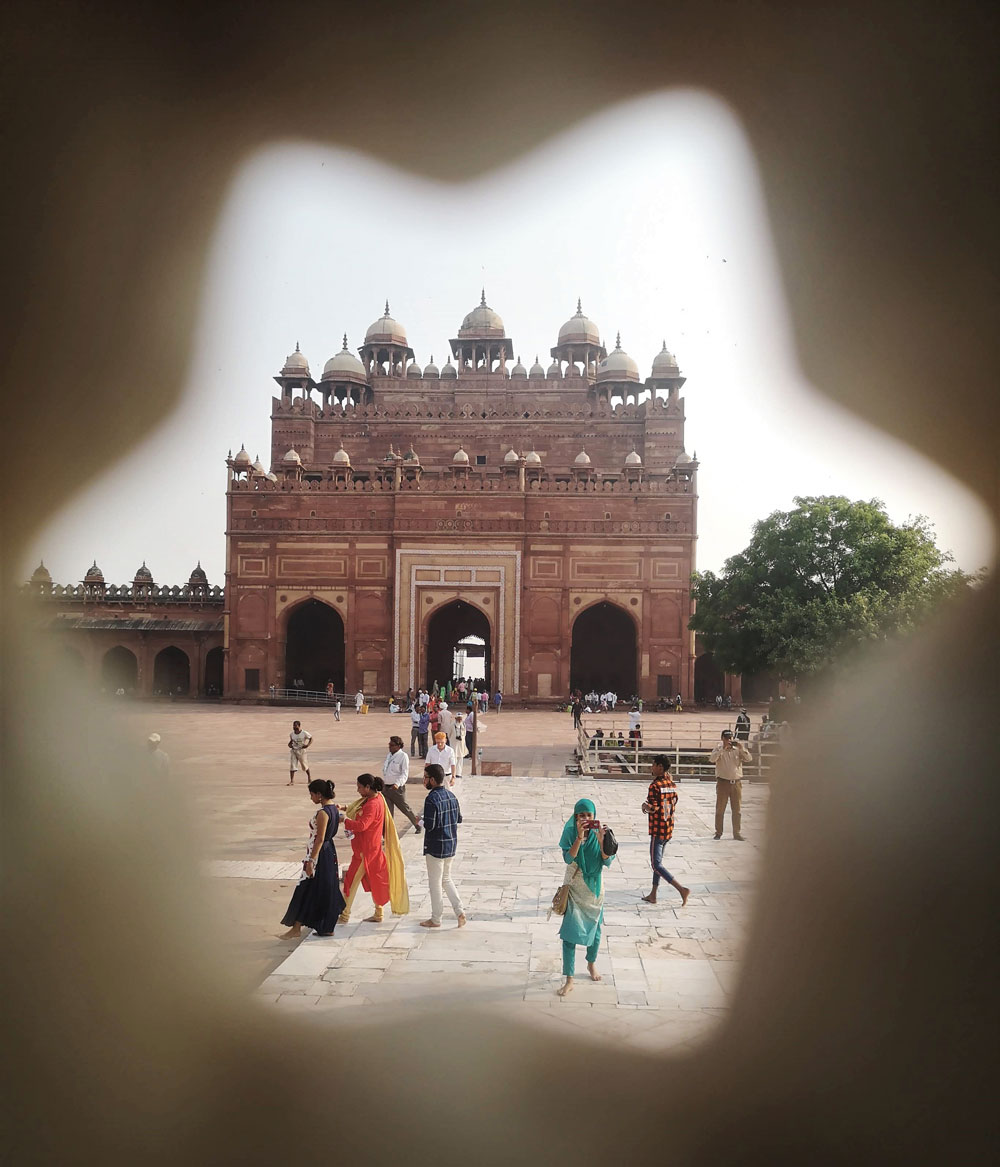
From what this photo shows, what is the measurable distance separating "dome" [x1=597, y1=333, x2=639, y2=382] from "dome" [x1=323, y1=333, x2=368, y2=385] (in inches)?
380

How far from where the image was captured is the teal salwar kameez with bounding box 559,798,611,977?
4379 mm

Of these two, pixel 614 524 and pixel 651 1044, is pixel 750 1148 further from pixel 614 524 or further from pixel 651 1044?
pixel 614 524

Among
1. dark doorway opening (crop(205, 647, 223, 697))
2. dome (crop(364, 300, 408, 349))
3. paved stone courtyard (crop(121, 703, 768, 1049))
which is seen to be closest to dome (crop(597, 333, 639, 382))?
dome (crop(364, 300, 408, 349))

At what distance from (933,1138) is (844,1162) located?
8.9 inches

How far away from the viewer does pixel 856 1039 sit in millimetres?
2496

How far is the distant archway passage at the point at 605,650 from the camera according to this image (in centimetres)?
3306

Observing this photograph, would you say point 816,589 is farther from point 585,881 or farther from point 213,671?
point 213,671

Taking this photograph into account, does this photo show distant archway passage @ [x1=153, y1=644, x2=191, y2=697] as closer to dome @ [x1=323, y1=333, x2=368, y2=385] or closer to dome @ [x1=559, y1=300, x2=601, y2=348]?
dome @ [x1=323, y1=333, x2=368, y2=385]

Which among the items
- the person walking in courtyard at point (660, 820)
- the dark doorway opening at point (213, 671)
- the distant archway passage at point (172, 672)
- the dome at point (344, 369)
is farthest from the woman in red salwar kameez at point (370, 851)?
the dome at point (344, 369)

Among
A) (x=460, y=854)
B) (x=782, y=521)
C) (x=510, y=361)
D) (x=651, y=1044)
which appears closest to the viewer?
(x=651, y=1044)

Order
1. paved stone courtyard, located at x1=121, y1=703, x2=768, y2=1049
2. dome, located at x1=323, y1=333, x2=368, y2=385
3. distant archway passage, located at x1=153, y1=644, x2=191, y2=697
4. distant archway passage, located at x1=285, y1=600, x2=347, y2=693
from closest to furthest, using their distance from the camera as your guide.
A: 1. paved stone courtyard, located at x1=121, y1=703, x2=768, y2=1049
2. distant archway passage, located at x1=285, y1=600, x2=347, y2=693
3. distant archway passage, located at x1=153, y1=644, x2=191, y2=697
4. dome, located at x1=323, y1=333, x2=368, y2=385

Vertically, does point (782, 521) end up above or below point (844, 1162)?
above

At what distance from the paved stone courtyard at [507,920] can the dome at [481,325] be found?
94.1ft

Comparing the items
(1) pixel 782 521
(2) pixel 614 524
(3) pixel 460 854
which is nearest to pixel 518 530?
(2) pixel 614 524
